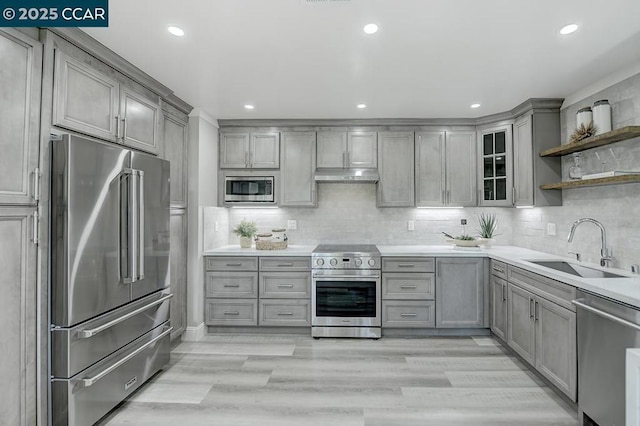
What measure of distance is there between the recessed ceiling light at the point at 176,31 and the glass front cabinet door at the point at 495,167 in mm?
3549

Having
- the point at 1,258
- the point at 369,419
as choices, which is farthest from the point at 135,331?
the point at 369,419

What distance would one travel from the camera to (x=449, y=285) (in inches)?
147

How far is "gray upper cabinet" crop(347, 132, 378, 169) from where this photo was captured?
4.21m

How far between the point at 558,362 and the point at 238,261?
123 inches

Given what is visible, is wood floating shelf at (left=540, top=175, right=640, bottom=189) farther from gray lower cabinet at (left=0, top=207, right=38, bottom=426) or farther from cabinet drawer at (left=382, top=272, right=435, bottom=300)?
gray lower cabinet at (left=0, top=207, right=38, bottom=426)

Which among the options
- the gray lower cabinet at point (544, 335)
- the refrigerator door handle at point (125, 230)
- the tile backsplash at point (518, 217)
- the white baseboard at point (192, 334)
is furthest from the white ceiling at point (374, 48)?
the white baseboard at point (192, 334)

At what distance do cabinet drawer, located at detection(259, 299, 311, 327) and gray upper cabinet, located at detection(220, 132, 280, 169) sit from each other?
1.69 metres

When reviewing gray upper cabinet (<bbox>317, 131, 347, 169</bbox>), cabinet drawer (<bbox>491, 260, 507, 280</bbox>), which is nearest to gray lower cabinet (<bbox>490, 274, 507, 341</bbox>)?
cabinet drawer (<bbox>491, 260, 507, 280</bbox>)

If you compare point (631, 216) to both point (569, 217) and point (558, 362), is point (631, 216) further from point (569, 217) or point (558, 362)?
point (558, 362)

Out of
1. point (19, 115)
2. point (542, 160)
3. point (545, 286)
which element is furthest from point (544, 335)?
point (19, 115)

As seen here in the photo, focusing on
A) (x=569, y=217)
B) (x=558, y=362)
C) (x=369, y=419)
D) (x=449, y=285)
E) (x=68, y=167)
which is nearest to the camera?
(x=68, y=167)

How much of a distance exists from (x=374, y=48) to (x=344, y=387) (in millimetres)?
2642

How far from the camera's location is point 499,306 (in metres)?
3.48

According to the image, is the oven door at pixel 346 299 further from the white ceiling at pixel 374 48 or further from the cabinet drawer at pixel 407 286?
the white ceiling at pixel 374 48
